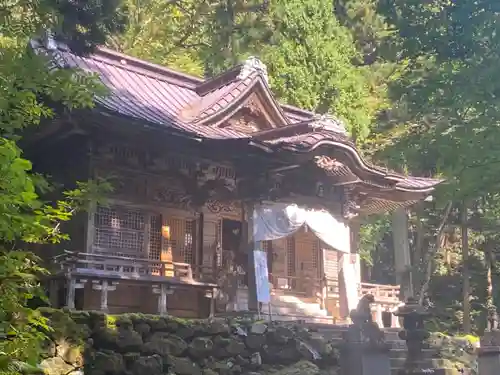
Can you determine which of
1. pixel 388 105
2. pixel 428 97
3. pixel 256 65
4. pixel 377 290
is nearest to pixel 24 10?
pixel 428 97

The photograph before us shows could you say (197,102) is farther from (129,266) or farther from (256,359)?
(256,359)

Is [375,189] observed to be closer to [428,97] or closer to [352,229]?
[352,229]

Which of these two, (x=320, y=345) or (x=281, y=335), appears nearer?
(x=281, y=335)

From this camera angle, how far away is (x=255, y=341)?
10.2 meters

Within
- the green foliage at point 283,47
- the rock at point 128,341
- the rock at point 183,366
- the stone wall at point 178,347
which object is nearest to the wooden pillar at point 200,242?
the stone wall at point 178,347

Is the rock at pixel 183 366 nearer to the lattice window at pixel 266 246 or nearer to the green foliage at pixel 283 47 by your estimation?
the lattice window at pixel 266 246

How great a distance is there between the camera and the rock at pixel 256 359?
32.8ft

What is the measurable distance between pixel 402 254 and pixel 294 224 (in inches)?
373

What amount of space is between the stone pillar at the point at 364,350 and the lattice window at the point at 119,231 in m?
4.91

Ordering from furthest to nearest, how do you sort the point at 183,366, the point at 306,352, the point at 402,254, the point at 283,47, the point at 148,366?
the point at 402,254, the point at 283,47, the point at 306,352, the point at 183,366, the point at 148,366

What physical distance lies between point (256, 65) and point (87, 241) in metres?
7.18

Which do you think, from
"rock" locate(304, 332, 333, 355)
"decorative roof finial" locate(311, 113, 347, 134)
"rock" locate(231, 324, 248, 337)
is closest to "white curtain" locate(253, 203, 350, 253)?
"decorative roof finial" locate(311, 113, 347, 134)

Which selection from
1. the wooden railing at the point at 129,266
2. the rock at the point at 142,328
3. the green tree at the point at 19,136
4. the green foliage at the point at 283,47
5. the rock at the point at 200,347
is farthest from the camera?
the green foliage at the point at 283,47

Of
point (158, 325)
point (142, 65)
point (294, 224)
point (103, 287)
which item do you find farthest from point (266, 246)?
point (158, 325)
